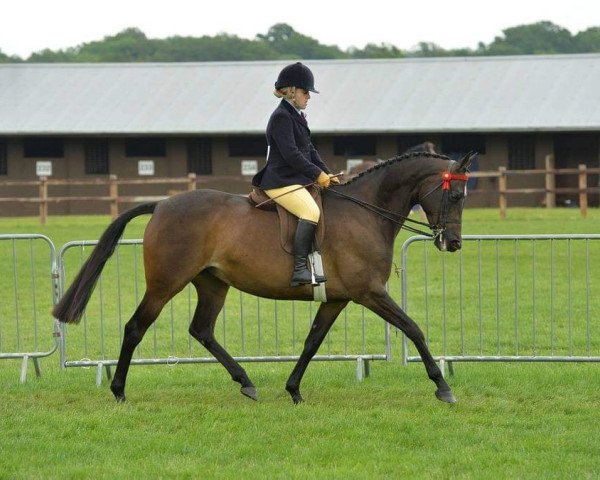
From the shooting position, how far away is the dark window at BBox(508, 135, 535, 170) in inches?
1510

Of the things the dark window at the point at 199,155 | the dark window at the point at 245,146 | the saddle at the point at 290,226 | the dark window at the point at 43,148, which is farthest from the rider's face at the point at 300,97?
the dark window at the point at 43,148

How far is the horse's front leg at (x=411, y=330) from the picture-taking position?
9000mm

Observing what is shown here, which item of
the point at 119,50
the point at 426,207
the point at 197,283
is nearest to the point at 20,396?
the point at 197,283

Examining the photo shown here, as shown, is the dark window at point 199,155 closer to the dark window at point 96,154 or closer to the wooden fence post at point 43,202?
the dark window at point 96,154

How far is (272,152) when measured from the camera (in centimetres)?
941

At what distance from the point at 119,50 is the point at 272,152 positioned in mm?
94149

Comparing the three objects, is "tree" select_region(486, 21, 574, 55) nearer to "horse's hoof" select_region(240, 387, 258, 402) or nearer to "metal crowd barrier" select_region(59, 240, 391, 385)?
Answer: "metal crowd barrier" select_region(59, 240, 391, 385)

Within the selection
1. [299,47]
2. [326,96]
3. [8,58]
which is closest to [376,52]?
[299,47]

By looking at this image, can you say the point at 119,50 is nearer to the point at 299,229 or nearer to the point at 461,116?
the point at 461,116

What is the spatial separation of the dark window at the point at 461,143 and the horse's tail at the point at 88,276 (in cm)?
2958

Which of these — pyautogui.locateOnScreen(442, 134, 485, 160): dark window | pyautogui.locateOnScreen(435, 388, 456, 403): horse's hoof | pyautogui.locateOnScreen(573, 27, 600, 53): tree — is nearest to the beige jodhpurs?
pyautogui.locateOnScreen(435, 388, 456, 403): horse's hoof

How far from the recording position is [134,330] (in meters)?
9.42

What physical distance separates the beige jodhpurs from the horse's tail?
43.7 inches

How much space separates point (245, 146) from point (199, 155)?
5.28 ft
